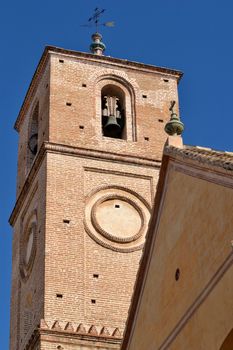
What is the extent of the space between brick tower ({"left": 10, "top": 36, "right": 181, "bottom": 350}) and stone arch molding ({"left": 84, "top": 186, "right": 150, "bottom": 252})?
0.09 feet

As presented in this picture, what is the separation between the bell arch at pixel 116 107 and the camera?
86.6 feet

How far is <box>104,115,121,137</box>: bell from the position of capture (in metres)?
26.5

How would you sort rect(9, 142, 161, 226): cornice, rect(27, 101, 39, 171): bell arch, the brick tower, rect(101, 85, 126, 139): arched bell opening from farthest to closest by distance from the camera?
rect(27, 101, 39, 171): bell arch
rect(101, 85, 126, 139): arched bell opening
rect(9, 142, 161, 226): cornice
the brick tower

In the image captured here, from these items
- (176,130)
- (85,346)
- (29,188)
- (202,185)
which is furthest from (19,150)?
(202,185)

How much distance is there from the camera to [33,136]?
28.1 meters

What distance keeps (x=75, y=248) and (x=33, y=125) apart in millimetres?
6341

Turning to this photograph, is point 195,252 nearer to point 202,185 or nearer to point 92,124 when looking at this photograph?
point 202,185

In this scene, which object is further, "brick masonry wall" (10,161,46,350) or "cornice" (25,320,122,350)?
"brick masonry wall" (10,161,46,350)

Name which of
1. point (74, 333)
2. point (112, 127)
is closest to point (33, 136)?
point (112, 127)

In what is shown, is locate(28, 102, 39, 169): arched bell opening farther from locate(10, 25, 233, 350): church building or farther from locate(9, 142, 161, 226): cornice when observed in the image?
locate(9, 142, 161, 226): cornice

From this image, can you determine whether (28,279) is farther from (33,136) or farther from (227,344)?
(227,344)

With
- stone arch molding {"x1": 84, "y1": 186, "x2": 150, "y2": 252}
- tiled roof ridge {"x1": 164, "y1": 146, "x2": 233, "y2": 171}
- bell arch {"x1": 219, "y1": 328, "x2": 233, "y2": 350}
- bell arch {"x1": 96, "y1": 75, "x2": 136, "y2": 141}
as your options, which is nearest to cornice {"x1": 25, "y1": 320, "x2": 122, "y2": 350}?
stone arch molding {"x1": 84, "y1": 186, "x2": 150, "y2": 252}

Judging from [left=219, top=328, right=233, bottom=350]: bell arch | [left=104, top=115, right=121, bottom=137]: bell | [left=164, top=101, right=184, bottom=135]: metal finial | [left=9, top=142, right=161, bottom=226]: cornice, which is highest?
[left=104, top=115, right=121, bottom=137]: bell

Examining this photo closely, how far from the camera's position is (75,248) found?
917 inches
